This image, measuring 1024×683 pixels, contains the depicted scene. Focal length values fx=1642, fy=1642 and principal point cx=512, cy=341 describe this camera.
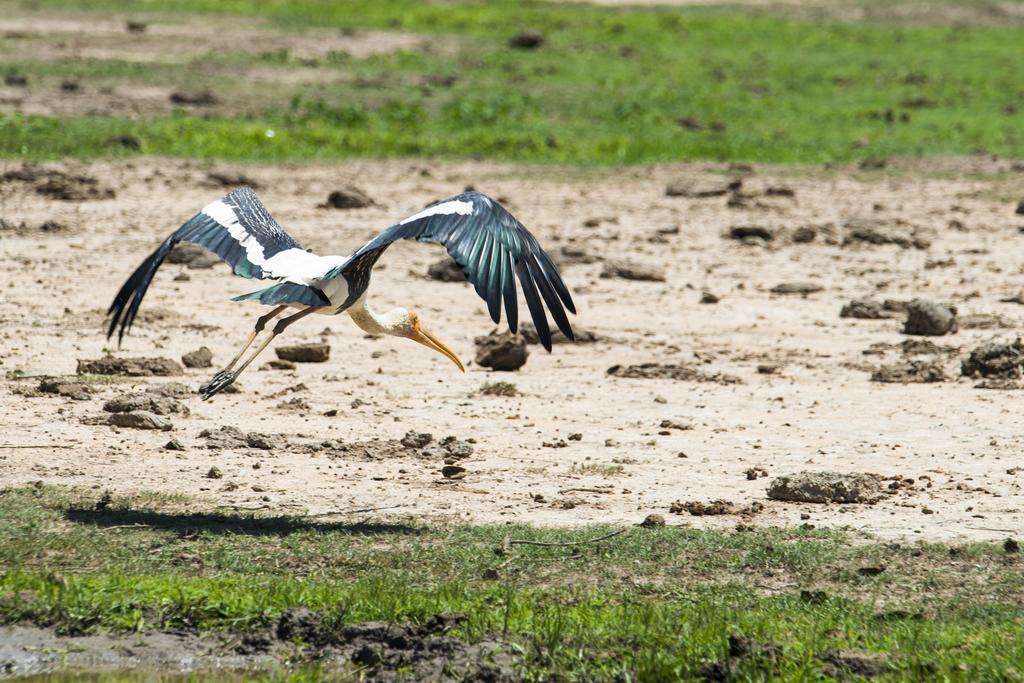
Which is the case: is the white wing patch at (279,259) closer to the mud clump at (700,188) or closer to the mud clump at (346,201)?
the mud clump at (346,201)

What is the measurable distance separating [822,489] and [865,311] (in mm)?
4667

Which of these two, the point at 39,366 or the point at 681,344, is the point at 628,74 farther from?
the point at 39,366

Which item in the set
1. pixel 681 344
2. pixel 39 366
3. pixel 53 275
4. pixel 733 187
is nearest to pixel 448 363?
pixel 681 344

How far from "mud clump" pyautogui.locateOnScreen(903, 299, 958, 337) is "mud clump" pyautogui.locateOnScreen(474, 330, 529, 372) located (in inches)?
114

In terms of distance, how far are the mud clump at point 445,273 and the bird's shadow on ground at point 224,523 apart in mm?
5821

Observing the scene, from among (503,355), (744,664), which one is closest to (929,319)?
(503,355)

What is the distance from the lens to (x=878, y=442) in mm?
8977

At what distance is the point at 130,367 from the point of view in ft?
32.7

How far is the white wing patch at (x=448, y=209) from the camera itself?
23.5ft

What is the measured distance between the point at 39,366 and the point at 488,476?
336 centimetres

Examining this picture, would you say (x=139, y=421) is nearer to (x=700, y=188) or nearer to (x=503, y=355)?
(x=503, y=355)

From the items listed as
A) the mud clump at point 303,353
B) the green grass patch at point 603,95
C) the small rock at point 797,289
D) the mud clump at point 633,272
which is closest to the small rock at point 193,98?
the green grass patch at point 603,95

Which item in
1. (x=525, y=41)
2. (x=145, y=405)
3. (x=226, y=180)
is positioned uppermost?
(x=525, y=41)

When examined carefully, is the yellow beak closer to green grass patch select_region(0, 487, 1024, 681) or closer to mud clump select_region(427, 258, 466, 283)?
green grass patch select_region(0, 487, 1024, 681)
